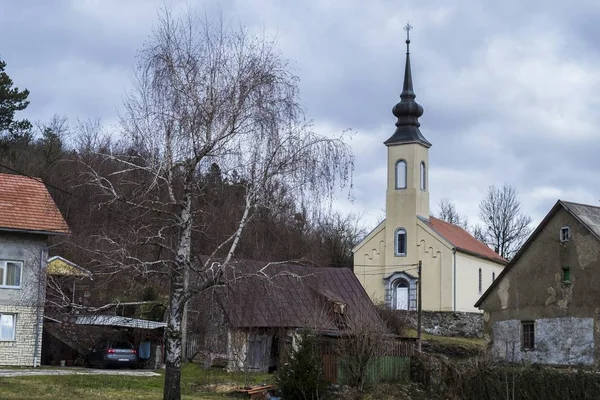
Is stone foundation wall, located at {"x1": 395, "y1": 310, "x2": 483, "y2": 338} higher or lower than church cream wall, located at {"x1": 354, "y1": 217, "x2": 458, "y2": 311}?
lower

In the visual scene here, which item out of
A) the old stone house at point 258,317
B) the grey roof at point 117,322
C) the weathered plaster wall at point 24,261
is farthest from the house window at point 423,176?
the weathered plaster wall at point 24,261

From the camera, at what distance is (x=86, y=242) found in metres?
27.4

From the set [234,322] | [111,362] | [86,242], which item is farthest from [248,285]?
[86,242]

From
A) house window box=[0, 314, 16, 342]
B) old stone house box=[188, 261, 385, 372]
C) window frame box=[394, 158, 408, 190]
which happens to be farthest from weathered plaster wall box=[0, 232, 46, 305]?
window frame box=[394, 158, 408, 190]

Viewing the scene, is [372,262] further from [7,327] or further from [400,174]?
[7,327]

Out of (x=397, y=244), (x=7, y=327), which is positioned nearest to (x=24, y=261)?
(x=7, y=327)

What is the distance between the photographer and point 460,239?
56.2m

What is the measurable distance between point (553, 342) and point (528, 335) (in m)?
1.33

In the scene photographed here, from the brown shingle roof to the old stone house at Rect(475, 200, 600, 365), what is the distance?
209 inches

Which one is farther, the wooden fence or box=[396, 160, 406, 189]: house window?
box=[396, 160, 406, 189]: house window

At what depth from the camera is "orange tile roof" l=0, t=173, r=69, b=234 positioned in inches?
1233

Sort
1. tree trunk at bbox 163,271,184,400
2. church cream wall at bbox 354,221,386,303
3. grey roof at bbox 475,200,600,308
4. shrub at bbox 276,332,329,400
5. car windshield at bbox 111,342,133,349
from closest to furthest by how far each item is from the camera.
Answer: tree trunk at bbox 163,271,184,400, shrub at bbox 276,332,329,400, grey roof at bbox 475,200,600,308, car windshield at bbox 111,342,133,349, church cream wall at bbox 354,221,386,303

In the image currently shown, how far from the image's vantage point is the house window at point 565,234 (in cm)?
3269

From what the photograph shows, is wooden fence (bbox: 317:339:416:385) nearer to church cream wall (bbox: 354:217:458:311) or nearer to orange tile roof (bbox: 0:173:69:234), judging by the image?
orange tile roof (bbox: 0:173:69:234)
